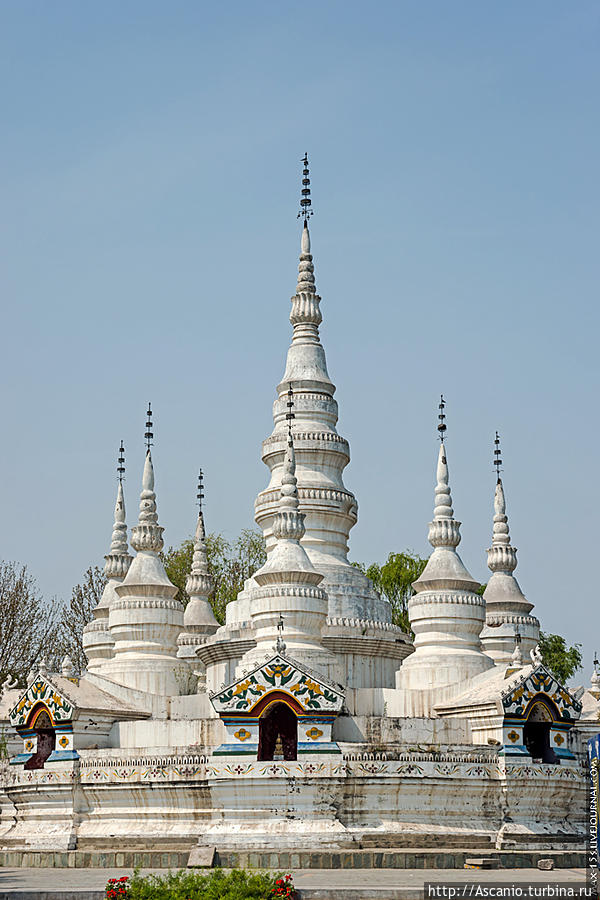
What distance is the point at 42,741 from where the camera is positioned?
39438 mm

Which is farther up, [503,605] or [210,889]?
[503,605]

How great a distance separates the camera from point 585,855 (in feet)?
107

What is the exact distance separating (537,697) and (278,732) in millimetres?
7313

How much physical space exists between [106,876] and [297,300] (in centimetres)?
2410

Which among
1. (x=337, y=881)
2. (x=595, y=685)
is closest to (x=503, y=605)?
(x=595, y=685)

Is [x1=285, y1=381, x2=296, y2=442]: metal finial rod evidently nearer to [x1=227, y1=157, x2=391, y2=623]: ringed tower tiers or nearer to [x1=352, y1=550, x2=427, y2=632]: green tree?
[x1=227, y1=157, x2=391, y2=623]: ringed tower tiers

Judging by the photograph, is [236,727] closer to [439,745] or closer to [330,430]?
[439,745]

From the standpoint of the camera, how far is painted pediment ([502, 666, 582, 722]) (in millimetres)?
37094

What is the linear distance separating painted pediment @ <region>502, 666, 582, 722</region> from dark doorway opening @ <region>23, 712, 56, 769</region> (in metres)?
13.1

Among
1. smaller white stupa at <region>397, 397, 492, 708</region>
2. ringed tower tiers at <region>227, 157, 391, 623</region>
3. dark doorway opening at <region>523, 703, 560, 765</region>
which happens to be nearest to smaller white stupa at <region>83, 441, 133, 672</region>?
ringed tower tiers at <region>227, 157, 391, 623</region>

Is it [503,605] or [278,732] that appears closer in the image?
[278,732]

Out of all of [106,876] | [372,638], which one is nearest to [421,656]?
[372,638]

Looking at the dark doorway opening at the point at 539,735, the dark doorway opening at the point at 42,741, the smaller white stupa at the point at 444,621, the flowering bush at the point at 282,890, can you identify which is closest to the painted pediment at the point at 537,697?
the dark doorway opening at the point at 539,735

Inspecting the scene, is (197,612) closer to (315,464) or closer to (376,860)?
(315,464)
